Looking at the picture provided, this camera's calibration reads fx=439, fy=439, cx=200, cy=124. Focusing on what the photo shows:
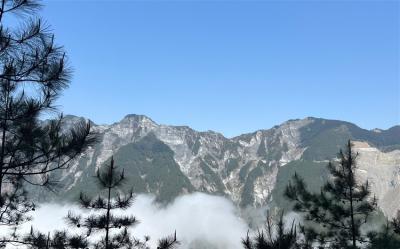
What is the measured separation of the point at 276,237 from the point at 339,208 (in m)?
17.0

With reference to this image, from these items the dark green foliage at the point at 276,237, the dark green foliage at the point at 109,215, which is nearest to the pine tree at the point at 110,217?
the dark green foliage at the point at 109,215

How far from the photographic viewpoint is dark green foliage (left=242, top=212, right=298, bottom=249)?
1041 centimetres

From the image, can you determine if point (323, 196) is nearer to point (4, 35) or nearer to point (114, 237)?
point (114, 237)

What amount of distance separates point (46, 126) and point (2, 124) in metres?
1.49

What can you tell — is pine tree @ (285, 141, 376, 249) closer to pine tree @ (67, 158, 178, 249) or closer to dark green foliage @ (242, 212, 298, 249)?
pine tree @ (67, 158, 178, 249)

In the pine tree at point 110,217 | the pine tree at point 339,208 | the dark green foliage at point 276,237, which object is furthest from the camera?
the pine tree at point 339,208

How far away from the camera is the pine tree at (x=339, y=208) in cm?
2603

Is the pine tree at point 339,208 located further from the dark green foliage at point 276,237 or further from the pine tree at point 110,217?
the dark green foliage at point 276,237

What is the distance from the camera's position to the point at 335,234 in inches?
1040

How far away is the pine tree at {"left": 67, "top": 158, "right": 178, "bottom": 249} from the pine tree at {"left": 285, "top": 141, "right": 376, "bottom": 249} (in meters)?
10.5

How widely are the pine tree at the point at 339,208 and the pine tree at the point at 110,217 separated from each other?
10.5 m

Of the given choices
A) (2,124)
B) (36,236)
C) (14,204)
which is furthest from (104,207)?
(2,124)

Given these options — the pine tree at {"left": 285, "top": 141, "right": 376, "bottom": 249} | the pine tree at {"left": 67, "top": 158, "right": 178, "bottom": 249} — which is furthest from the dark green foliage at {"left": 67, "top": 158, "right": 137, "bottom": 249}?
the pine tree at {"left": 285, "top": 141, "right": 376, "bottom": 249}

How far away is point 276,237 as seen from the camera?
10570mm
